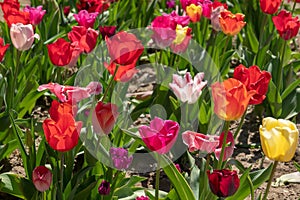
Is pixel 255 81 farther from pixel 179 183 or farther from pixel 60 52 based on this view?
pixel 60 52

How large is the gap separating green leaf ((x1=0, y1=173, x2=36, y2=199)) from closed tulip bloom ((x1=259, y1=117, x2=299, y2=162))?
0.86 metres

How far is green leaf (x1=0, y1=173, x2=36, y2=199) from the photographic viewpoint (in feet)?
6.64

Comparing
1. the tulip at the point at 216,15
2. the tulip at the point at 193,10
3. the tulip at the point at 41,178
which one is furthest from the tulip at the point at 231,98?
the tulip at the point at 193,10

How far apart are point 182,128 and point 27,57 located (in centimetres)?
91

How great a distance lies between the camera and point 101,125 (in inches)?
70.7

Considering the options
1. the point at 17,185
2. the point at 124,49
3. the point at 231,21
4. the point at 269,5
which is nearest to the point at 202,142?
the point at 124,49

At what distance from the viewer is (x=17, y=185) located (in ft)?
6.72

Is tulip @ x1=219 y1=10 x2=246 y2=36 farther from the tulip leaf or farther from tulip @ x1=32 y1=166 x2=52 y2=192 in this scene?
tulip @ x1=32 y1=166 x2=52 y2=192

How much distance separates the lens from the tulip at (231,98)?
1.62 m

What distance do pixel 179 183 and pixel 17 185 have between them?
1.90 ft

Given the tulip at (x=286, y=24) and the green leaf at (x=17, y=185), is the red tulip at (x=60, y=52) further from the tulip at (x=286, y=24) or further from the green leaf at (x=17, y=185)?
the tulip at (x=286, y=24)

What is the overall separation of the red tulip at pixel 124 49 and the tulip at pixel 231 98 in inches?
13.6

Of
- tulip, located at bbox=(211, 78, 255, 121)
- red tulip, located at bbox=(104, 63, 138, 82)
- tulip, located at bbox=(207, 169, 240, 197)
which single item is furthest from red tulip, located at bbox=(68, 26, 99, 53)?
tulip, located at bbox=(207, 169, 240, 197)

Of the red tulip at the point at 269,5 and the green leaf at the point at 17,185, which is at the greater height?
the red tulip at the point at 269,5
